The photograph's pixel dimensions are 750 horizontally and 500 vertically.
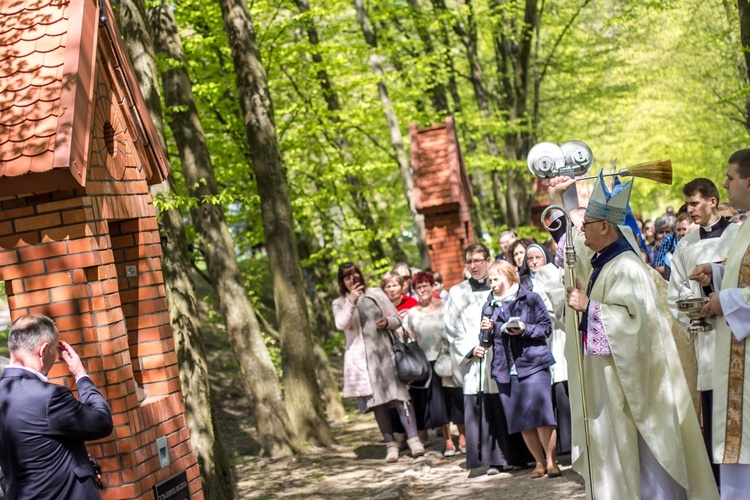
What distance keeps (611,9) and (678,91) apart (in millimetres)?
8626

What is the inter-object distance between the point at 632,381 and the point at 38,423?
3.95m

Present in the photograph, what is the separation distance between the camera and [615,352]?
722 centimetres

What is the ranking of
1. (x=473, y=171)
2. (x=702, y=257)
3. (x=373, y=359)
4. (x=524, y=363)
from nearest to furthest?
(x=702, y=257) → (x=524, y=363) → (x=373, y=359) → (x=473, y=171)

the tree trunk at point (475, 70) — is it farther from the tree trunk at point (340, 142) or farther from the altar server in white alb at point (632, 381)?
the altar server in white alb at point (632, 381)

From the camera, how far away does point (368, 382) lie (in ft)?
40.9

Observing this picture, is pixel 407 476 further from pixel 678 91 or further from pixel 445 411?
pixel 678 91

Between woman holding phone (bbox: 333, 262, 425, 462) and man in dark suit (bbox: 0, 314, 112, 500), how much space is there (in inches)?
280

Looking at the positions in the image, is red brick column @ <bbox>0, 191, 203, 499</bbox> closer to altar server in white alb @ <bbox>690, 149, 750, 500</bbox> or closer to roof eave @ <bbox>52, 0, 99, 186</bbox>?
roof eave @ <bbox>52, 0, 99, 186</bbox>

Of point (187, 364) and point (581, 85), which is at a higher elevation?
point (581, 85)

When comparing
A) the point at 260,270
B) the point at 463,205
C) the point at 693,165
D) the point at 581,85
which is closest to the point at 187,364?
the point at 463,205

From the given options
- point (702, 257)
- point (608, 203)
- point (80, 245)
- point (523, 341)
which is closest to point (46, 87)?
point (80, 245)

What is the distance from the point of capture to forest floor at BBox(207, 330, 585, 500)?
9.83 meters

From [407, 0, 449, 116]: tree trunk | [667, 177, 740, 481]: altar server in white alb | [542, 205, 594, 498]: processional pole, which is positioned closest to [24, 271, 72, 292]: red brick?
[542, 205, 594, 498]: processional pole

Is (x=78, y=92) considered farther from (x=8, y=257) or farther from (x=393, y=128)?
(x=393, y=128)
